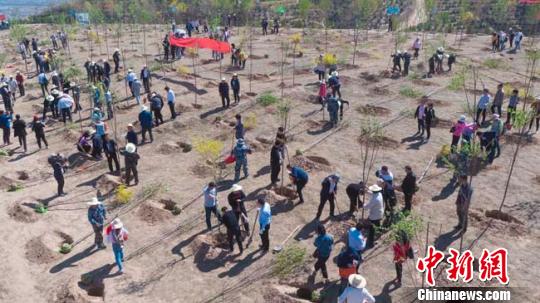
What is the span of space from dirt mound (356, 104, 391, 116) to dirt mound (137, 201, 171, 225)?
11.2 meters

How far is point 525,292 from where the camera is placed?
1032 cm

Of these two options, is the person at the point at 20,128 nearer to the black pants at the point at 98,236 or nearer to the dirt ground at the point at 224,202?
the dirt ground at the point at 224,202

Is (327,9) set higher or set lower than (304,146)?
higher

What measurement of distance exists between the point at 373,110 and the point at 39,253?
596 inches

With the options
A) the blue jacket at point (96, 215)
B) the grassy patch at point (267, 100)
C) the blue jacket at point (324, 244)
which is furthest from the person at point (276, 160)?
the grassy patch at point (267, 100)

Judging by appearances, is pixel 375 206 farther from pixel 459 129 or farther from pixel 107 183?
pixel 107 183

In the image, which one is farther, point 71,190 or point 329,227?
point 71,190

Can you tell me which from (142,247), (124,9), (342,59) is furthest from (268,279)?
(124,9)

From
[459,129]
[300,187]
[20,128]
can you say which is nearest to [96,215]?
[300,187]

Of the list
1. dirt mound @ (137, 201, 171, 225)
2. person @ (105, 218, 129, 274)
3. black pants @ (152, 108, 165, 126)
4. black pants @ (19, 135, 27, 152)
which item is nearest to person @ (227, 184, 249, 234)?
person @ (105, 218, 129, 274)

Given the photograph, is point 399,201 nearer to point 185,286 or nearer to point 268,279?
point 268,279

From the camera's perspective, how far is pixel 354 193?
13.1m

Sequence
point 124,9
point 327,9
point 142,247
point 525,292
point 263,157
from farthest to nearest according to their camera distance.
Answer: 1. point 124,9
2. point 327,9
3. point 263,157
4. point 142,247
5. point 525,292

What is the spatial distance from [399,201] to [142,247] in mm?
Result: 7482
